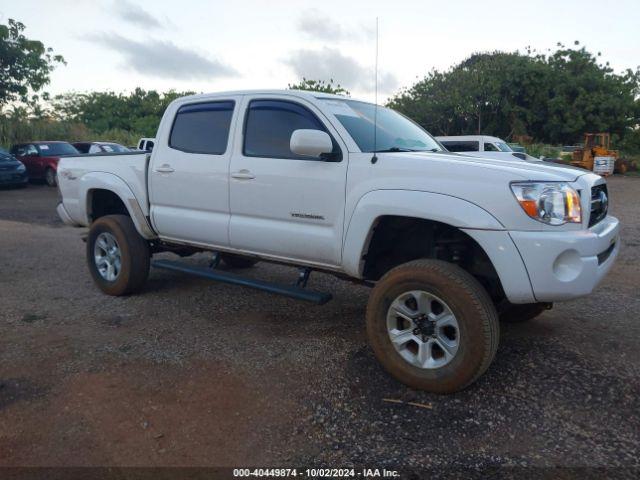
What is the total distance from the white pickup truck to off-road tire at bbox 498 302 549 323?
0.07ft

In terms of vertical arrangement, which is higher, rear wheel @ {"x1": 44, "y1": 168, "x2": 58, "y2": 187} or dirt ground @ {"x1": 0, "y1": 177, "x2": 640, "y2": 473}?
rear wheel @ {"x1": 44, "y1": 168, "x2": 58, "y2": 187}

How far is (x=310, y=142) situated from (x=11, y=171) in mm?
16343

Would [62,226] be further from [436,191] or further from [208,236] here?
[436,191]

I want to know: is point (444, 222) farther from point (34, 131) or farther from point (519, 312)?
point (34, 131)

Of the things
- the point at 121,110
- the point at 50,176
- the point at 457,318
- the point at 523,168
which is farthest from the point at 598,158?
the point at 121,110

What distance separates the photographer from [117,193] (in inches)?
210

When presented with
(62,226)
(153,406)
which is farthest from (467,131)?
(153,406)

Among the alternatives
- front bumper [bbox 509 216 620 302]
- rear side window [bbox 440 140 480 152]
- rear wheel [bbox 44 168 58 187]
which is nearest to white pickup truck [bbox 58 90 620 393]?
front bumper [bbox 509 216 620 302]

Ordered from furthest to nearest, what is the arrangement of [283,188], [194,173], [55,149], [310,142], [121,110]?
1. [121,110]
2. [55,149]
3. [194,173]
4. [283,188]
5. [310,142]

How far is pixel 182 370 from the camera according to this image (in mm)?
3746

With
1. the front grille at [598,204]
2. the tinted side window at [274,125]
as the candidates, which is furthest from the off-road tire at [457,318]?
the tinted side window at [274,125]

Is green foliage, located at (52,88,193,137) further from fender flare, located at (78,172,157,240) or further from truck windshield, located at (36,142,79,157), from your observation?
fender flare, located at (78,172,157,240)

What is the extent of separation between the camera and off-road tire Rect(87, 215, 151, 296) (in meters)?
5.28

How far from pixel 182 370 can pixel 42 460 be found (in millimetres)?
1130
